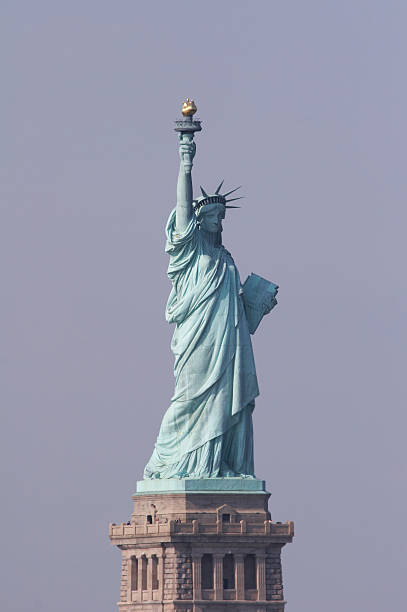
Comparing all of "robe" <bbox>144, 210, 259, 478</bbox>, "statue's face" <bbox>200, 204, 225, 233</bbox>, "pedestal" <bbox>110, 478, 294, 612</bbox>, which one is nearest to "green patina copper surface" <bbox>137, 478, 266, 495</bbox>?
"pedestal" <bbox>110, 478, 294, 612</bbox>

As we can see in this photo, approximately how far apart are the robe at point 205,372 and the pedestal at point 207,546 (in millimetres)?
824

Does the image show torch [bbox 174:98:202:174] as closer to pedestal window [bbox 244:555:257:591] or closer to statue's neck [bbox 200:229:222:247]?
statue's neck [bbox 200:229:222:247]

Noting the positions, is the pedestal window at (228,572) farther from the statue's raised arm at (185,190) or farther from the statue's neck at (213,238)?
the statue's raised arm at (185,190)

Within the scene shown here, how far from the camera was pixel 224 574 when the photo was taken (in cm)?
9981

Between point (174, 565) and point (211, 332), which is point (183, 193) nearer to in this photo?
point (211, 332)

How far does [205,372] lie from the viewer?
101 meters

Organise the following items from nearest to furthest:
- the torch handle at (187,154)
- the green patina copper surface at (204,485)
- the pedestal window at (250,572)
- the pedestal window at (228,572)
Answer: the green patina copper surface at (204,485) < the pedestal window at (228,572) < the pedestal window at (250,572) < the torch handle at (187,154)

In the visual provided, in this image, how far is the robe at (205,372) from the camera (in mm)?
100375

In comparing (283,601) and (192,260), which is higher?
(192,260)

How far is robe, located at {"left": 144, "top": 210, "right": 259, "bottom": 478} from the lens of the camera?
329ft

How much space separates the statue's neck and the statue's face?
0.13 m

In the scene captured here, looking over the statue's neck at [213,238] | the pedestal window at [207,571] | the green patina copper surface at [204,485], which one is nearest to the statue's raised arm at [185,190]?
the statue's neck at [213,238]

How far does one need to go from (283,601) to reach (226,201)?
13.2 m

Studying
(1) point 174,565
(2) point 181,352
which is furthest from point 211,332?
(1) point 174,565
